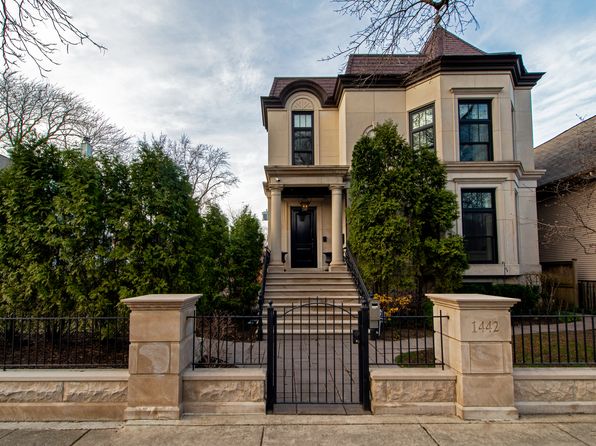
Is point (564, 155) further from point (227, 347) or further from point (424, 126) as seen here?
point (227, 347)

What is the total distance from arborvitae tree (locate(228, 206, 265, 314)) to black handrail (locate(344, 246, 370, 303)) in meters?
2.79

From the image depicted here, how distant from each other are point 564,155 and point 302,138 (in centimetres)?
1100

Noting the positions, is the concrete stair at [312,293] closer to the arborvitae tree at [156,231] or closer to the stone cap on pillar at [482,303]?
the arborvitae tree at [156,231]

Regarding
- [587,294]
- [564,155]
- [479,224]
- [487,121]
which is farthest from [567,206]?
[487,121]

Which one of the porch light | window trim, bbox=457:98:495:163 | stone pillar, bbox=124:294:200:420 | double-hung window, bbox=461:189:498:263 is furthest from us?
the porch light

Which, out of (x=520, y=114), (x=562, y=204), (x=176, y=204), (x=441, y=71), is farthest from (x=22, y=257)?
(x=562, y=204)

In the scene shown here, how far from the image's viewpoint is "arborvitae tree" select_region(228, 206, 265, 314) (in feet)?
34.4

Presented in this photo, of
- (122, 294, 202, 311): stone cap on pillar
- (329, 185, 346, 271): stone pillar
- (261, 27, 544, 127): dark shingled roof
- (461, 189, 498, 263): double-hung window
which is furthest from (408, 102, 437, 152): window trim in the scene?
(122, 294, 202, 311): stone cap on pillar

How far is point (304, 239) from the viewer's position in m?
14.2

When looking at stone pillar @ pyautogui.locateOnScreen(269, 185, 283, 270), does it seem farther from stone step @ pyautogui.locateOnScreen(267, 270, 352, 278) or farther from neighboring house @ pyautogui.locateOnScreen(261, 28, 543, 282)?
stone step @ pyautogui.locateOnScreen(267, 270, 352, 278)

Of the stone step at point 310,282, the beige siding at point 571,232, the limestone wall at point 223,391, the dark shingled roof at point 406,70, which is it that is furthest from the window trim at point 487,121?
the limestone wall at point 223,391

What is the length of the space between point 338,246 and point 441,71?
21.0 feet

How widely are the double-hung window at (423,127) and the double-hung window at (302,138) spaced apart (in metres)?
3.65

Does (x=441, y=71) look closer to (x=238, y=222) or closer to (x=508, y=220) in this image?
(x=508, y=220)
